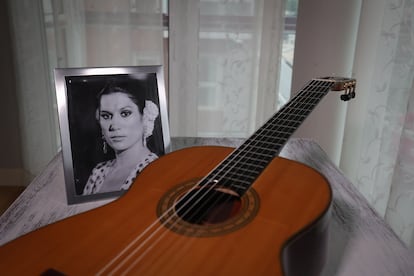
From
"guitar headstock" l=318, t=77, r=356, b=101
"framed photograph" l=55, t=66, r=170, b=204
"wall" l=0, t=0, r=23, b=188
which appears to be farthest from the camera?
"wall" l=0, t=0, r=23, b=188

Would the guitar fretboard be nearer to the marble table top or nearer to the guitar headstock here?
the guitar headstock

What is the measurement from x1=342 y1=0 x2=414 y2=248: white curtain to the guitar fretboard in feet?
1.83

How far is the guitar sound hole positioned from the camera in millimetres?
503

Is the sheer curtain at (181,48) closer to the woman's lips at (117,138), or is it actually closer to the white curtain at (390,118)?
the white curtain at (390,118)

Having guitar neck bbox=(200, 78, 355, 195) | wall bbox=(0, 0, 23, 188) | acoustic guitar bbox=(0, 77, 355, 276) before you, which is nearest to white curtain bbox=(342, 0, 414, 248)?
guitar neck bbox=(200, 78, 355, 195)

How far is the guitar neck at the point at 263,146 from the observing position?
1.87 ft

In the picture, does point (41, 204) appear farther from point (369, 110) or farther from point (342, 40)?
point (342, 40)

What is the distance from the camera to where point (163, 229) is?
47 centimetres

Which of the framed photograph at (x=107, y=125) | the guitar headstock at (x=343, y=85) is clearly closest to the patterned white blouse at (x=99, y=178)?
the framed photograph at (x=107, y=125)

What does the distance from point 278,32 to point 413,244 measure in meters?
0.90

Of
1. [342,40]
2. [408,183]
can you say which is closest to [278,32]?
[342,40]

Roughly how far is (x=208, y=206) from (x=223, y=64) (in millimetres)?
1130

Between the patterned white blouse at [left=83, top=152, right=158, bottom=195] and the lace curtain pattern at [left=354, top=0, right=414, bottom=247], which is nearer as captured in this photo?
the patterned white blouse at [left=83, top=152, right=158, bottom=195]

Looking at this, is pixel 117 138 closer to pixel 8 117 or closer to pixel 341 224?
pixel 341 224
